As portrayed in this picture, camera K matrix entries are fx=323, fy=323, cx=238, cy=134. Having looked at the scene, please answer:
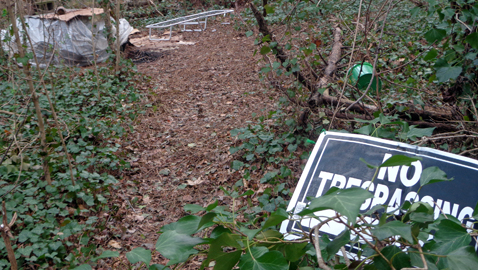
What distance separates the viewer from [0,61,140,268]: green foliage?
2754mm

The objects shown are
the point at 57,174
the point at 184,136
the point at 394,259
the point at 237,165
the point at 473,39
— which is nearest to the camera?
the point at 394,259

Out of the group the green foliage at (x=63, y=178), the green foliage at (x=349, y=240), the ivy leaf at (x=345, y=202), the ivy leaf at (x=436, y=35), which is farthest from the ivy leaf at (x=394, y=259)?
the green foliage at (x=63, y=178)

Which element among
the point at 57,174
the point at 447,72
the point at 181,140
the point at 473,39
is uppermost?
the point at 473,39

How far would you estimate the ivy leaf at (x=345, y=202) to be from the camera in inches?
27.4

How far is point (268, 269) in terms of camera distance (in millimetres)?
751

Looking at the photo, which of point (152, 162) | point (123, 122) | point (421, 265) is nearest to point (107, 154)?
point (152, 162)

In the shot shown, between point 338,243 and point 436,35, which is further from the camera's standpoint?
point 436,35

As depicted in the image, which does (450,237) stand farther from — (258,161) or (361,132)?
(258,161)

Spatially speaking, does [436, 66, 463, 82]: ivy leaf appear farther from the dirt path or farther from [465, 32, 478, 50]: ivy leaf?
the dirt path

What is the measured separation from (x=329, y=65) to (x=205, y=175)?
79.4 inches

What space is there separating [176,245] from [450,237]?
2.28ft

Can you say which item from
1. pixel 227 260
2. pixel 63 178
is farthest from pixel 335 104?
pixel 63 178

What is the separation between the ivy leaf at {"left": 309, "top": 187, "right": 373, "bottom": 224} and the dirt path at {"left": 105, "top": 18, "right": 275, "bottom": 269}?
7.91ft

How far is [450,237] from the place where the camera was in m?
0.80
